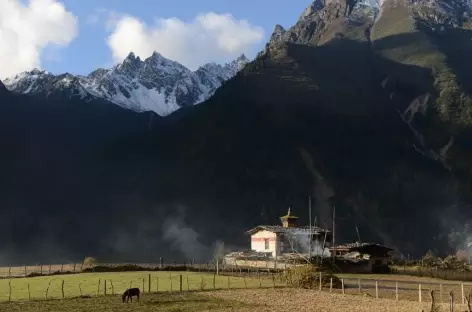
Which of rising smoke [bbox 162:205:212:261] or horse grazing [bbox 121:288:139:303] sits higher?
rising smoke [bbox 162:205:212:261]

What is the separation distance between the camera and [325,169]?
650 feet

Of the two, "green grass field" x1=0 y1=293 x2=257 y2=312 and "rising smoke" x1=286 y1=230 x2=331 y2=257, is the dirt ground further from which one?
"rising smoke" x1=286 y1=230 x2=331 y2=257

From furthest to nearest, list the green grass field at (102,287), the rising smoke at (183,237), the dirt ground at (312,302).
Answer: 1. the rising smoke at (183,237)
2. the green grass field at (102,287)
3. the dirt ground at (312,302)

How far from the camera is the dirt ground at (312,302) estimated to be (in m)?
37.8

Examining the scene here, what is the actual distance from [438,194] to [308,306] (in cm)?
15214

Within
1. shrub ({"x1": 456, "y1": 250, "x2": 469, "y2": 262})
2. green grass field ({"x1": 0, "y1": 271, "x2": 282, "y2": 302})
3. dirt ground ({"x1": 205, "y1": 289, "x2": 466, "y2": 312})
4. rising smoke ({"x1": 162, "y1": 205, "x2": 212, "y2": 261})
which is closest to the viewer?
dirt ground ({"x1": 205, "y1": 289, "x2": 466, "y2": 312})

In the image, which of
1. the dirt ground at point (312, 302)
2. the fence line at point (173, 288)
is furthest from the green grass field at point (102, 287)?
the dirt ground at point (312, 302)

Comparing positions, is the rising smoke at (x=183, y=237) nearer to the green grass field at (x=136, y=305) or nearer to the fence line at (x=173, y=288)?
the fence line at (x=173, y=288)

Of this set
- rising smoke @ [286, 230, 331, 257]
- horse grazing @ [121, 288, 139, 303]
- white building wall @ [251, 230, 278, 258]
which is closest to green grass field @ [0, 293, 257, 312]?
horse grazing @ [121, 288, 139, 303]

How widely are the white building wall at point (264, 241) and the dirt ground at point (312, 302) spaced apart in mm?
45396

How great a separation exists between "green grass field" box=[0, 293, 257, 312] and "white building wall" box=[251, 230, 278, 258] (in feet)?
176

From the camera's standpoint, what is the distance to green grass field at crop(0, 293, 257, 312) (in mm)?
37594

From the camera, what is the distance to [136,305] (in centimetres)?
3938

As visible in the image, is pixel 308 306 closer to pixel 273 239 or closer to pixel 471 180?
pixel 273 239
